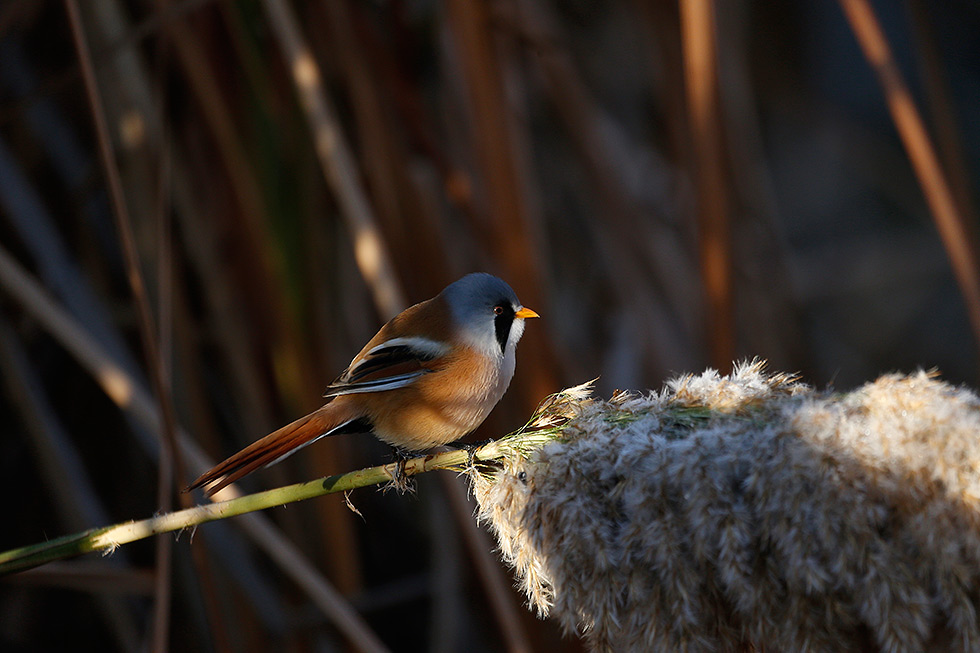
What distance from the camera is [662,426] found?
95 centimetres

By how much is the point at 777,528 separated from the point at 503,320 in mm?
801

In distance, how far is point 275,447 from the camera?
121cm

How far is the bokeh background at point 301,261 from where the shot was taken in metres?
1.71

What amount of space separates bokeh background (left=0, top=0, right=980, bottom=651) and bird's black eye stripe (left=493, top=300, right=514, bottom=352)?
0.86ft

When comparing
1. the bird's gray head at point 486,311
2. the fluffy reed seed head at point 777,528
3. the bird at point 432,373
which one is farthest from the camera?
the bird's gray head at point 486,311

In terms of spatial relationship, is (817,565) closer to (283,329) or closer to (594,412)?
(594,412)

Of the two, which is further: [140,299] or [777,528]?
[140,299]

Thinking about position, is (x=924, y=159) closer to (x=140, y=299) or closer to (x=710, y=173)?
(x=710, y=173)

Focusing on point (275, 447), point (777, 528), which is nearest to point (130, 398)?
point (275, 447)

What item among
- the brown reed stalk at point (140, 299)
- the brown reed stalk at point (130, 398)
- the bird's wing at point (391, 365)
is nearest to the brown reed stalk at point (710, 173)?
the bird's wing at point (391, 365)

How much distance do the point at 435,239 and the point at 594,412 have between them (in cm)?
121

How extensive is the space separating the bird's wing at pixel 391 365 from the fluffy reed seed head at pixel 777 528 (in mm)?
546

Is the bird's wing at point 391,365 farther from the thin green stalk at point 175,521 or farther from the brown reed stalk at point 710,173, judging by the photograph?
the brown reed stalk at point 710,173

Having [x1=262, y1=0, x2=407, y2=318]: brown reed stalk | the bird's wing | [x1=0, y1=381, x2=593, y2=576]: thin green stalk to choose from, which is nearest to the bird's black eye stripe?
the bird's wing
